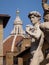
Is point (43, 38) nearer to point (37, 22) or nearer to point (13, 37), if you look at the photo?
point (37, 22)

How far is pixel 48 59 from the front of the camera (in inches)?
156

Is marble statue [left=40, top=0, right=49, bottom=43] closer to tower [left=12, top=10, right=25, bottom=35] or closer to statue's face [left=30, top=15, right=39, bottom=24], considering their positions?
statue's face [left=30, top=15, right=39, bottom=24]

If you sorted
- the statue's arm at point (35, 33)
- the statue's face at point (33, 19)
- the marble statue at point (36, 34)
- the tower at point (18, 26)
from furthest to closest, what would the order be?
the tower at point (18, 26)
the statue's face at point (33, 19)
the statue's arm at point (35, 33)
the marble statue at point (36, 34)

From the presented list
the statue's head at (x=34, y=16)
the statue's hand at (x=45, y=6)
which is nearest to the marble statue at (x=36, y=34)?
the statue's head at (x=34, y=16)

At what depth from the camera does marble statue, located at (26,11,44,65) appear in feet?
13.4

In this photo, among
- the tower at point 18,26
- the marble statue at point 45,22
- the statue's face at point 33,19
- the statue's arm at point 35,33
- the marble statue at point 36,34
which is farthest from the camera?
the tower at point 18,26

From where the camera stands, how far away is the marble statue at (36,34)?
13.4 ft

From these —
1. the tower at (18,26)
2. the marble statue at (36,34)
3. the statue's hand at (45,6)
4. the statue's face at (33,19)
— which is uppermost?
the statue's hand at (45,6)

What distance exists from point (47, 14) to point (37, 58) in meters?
0.51

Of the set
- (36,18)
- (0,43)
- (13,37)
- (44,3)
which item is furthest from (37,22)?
(13,37)

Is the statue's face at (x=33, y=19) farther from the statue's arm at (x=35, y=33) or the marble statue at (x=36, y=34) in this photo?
the statue's arm at (x=35, y=33)

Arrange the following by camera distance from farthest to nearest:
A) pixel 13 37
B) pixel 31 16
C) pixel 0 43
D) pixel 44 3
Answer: pixel 13 37 < pixel 0 43 < pixel 31 16 < pixel 44 3

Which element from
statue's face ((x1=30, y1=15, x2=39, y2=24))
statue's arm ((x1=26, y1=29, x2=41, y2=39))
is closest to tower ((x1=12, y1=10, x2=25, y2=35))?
statue's face ((x1=30, y1=15, x2=39, y2=24))

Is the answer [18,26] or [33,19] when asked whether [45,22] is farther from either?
[18,26]
